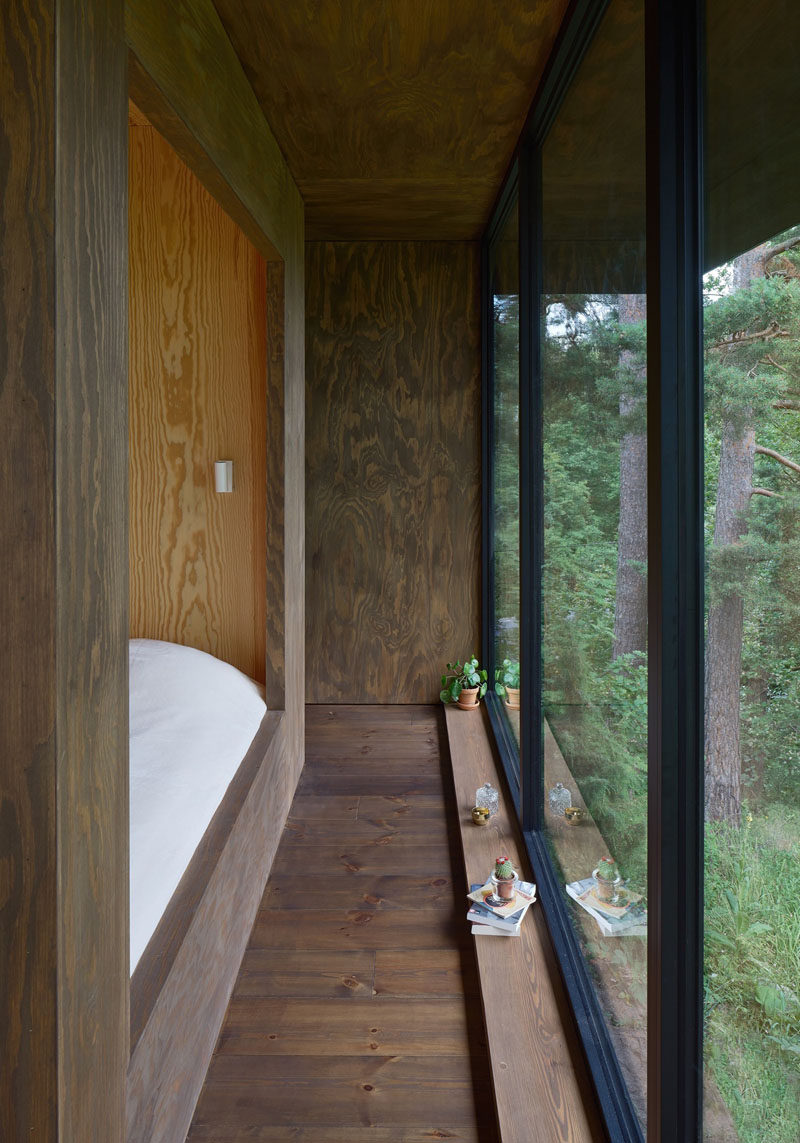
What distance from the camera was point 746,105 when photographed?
0.90 metres

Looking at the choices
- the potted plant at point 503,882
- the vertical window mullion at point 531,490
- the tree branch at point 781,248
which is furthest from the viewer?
the vertical window mullion at point 531,490

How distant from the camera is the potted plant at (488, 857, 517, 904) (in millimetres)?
2178

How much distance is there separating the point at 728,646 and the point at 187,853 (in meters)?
1.30

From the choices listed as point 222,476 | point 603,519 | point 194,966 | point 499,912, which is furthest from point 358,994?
point 222,476

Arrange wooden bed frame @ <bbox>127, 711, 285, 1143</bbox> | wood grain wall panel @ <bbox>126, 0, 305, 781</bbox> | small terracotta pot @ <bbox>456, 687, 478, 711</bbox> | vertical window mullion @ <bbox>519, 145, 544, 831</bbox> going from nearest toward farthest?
1. wooden bed frame @ <bbox>127, 711, 285, 1143</bbox>
2. wood grain wall panel @ <bbox>126, 0, 305, 781</bbox>
3. vertical window mullion @ <bbox>519, 145, 544, 831</bbox>
4. small terracotta pot @ <bbox>456, 687, 478, 711</bbox>

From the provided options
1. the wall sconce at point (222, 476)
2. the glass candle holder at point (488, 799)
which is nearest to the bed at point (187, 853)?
the wall sconce at point (222, 476)

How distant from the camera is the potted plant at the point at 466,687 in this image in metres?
4.11

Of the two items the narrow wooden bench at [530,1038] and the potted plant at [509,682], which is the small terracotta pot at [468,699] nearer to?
the potted plant at [509,682]

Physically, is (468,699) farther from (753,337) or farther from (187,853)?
(753,337)

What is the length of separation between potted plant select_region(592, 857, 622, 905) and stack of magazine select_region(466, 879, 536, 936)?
0.55 metres

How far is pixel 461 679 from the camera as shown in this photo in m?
4.14

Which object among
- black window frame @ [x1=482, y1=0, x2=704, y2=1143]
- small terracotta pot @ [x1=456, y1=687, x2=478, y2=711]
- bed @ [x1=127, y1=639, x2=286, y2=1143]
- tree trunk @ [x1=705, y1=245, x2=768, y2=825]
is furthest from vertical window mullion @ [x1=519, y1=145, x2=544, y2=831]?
small terracotta pot @ [x1=456, y1=687, x2=478, y2=711]

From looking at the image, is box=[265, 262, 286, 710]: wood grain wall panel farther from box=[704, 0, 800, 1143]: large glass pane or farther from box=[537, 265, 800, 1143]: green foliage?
box=[704, 0, 800, 1143]: large glass pane

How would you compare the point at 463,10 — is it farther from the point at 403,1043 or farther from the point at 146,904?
the point at 403,1043
